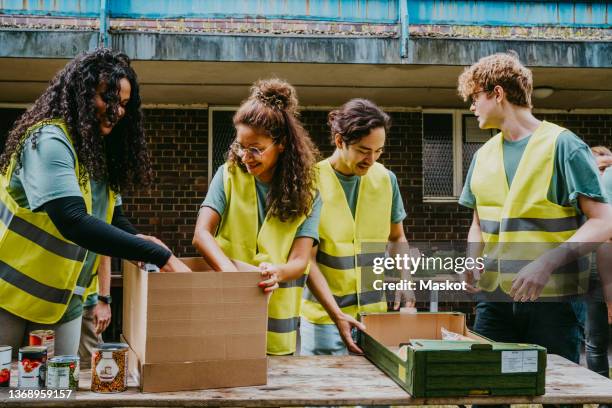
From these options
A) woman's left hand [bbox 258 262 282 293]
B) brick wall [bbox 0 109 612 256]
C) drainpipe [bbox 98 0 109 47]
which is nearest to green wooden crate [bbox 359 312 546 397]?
woman's left hand [bbox 258 262 282 293]

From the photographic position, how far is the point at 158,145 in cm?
807

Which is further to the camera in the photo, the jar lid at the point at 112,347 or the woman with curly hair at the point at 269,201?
the woman with curly hair at the point at 269,201

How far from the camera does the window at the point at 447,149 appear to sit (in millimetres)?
8375

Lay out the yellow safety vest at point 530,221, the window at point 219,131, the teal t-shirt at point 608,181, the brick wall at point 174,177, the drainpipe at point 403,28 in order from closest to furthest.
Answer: the yellow safety vest at point 530,221 < the teal t-shirt at point 608,181 < the drainpipe at point 403,28 < the brick wall at point 174,177 < the window at point 219,131

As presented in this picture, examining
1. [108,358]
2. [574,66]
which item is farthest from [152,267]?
[574,66]

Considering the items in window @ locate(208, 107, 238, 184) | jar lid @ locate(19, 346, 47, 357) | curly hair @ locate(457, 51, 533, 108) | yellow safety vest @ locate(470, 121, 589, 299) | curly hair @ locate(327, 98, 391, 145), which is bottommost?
jar lid @ locate(19, 346, 47, 357)

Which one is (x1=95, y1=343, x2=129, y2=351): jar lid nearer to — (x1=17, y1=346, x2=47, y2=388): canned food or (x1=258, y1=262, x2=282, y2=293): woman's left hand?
(x1=17, y1=346, x2=47, y2=388): canned food

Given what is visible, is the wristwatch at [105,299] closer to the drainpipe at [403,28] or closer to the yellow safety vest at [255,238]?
the yellow safety vest at [255,238]

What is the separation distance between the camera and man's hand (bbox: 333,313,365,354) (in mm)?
2596

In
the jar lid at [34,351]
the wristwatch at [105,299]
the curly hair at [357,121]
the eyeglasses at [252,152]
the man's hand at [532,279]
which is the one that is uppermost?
the curly hair at [357,121]

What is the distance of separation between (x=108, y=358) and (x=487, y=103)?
1.93m

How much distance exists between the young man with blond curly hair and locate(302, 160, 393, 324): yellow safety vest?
487mm

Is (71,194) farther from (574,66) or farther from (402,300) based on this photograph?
(574,66)

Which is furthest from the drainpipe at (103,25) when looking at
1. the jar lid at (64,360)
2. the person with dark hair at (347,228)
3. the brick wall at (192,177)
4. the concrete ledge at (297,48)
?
the jar lid at (64,360)
